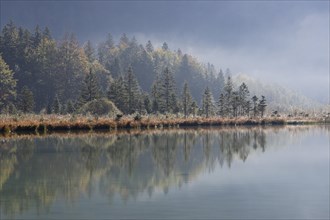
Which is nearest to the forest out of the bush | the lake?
the bush

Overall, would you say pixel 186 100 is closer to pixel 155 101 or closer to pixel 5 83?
pixel 155 101

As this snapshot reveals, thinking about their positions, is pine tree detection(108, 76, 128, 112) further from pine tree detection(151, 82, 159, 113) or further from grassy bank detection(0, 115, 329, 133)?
grassy bank detection(0, 115, 329, 133)

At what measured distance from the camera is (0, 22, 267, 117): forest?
238 ft

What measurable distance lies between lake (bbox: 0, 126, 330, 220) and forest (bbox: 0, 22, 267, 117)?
39.9 metres

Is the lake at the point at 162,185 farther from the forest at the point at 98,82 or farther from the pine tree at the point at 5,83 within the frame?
the pine tree at the point at 5,83

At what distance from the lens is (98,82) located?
105 metres

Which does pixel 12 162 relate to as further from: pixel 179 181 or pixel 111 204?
pixel 111 204

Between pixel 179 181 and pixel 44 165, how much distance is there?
19.9ft

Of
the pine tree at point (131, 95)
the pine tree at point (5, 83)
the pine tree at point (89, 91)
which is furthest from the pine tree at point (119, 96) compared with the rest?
the pine tree at point (5, 83)

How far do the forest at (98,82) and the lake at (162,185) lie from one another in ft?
131

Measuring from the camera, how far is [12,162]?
18.0 meters

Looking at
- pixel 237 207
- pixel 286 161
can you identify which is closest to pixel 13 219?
pixel 237 207

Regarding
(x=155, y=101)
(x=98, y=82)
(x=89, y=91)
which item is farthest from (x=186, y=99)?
(x=98, y=82)

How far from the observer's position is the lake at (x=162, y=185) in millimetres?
9781
